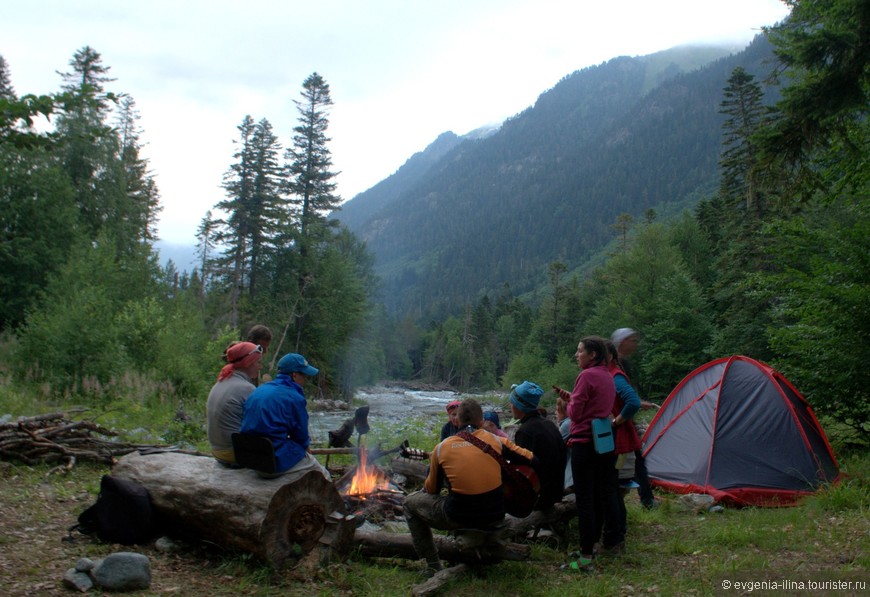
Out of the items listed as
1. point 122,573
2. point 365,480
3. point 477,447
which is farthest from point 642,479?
point 122,573

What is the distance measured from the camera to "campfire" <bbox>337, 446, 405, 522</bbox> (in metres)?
6.86

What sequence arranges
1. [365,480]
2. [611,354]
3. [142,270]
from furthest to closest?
[142,270], [365,480], [611,354]

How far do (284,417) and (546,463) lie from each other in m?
2.45

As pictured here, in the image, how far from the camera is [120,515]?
17.1 ft

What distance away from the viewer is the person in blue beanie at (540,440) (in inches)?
219

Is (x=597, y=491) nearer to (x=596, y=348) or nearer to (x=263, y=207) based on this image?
(x=596, y=348)

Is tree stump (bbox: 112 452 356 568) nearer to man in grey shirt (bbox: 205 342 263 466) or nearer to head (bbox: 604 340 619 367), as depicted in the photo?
man in grey shirt (bbox: 205 342 263 466)

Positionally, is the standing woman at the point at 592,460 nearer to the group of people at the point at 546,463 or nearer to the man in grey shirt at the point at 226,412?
the group of people at the point at 546,463

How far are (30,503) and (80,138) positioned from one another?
384cm

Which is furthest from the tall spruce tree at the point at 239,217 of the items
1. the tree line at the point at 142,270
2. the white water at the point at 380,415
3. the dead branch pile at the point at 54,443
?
the dead branch pile at the point at 54,443

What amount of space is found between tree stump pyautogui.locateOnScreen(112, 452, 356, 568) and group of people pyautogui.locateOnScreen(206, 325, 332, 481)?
18cm

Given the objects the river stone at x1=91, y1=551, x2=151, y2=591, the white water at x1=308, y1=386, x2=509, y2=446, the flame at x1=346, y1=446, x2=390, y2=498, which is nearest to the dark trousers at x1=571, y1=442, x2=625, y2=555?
the flame at x1=346, y1=446, x2=390, y2=498

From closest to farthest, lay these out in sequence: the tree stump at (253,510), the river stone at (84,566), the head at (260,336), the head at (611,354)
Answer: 1. the river stone at (84,566)
2. the tree stump at (253,510)
3. the head at (611,354)
4. the head at (260,336)

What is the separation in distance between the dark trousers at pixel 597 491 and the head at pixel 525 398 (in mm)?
525
